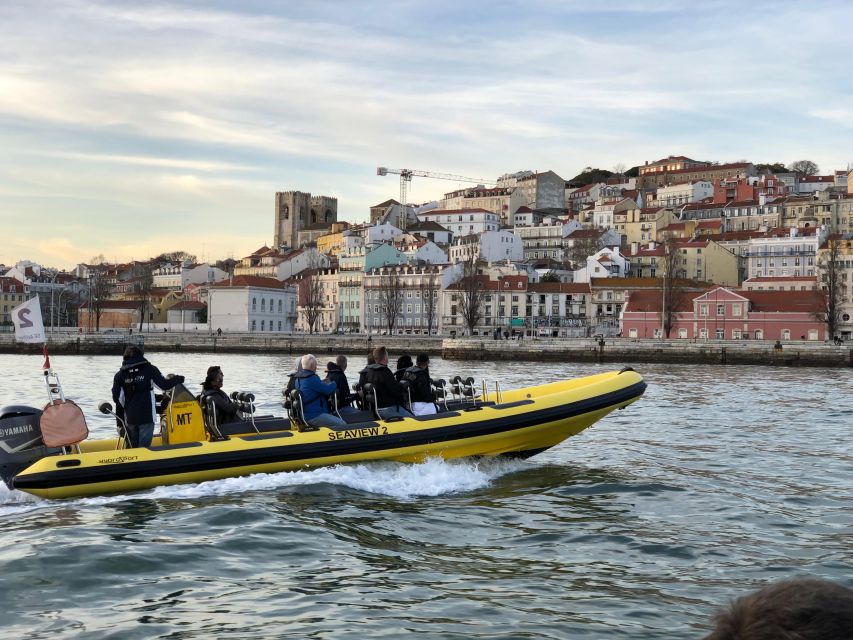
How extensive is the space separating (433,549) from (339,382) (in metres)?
4.39

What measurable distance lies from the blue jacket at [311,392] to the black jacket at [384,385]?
73 centimetres

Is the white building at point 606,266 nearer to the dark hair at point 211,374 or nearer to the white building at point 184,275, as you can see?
the white building at point 184,275

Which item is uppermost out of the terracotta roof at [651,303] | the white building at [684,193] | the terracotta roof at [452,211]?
the white building at [684,193]

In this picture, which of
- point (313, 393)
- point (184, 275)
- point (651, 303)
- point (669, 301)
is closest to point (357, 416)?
point (313, 393)

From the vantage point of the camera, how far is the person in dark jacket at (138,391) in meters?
11.5

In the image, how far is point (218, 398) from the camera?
39.8 feet

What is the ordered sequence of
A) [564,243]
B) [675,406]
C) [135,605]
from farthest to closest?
[564,243]
[675,406]
[135,605]

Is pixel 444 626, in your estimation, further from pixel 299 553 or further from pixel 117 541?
pixel 117 541

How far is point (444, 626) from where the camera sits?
6.89 m

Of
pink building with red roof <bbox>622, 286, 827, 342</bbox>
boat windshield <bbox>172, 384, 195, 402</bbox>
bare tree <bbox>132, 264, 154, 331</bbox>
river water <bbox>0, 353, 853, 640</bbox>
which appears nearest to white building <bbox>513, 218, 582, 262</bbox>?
pink building with red roof <bbox>622, 286, 827, 342</bbox>

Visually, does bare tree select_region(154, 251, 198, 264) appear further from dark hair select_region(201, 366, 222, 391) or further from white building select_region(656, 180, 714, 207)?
dark hair select_region(201, 366, 222, 391)

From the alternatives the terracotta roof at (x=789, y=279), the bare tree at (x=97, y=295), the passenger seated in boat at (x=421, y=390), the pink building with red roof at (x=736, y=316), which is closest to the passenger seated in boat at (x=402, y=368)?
the passenger seated in boat at (x=421, y=390)

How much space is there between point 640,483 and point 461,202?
13463 cm

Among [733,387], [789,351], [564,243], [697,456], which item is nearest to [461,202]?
[564,243]
